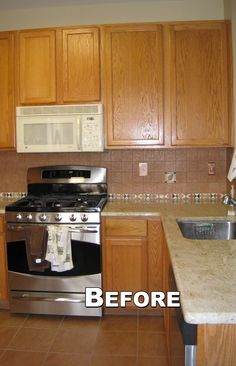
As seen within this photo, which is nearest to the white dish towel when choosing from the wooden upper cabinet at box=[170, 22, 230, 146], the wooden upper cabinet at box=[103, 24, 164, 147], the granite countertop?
the granite countertop

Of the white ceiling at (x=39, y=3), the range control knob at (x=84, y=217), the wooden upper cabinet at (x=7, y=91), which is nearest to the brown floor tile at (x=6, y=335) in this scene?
the range control knob at (x=84, y=217)

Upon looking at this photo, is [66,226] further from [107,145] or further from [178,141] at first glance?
[178,141]

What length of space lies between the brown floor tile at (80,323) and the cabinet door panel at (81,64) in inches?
70.7

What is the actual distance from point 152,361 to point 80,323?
70 centimetres

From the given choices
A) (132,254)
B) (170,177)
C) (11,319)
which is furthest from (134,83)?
(11,319)

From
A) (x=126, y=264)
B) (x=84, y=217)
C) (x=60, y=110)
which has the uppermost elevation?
(x=60, y=110)

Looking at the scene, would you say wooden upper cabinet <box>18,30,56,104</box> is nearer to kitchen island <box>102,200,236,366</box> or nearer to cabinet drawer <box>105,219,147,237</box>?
cabinet drawer <box>105,219,147,237</box>

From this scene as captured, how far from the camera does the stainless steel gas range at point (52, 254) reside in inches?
99.9

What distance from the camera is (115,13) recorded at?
114 inches

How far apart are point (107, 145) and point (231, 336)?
6.70ft

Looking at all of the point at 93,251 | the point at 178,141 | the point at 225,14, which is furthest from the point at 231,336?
the point at 225,14

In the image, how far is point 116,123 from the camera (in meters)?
2.77

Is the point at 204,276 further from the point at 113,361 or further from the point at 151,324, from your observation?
the point at 151,324

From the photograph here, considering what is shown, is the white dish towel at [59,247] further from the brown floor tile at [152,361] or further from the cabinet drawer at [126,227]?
the brown floor tile at [152,361]
